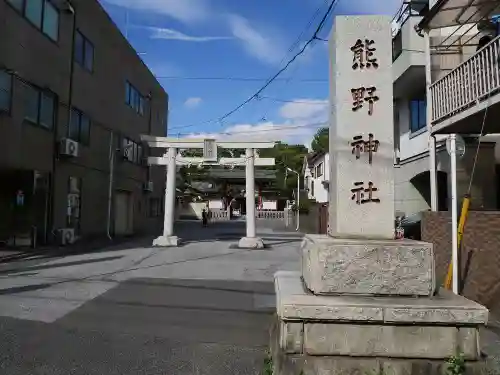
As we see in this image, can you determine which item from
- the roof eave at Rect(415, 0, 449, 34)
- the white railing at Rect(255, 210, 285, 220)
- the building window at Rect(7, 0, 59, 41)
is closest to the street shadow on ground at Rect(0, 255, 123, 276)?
the building window at Rect(7, 0, 59, 41)

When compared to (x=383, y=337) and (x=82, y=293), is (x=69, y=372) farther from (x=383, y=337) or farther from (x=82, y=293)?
(x=82, y=293)

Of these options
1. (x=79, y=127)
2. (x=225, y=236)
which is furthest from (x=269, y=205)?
(x=79, y=127)

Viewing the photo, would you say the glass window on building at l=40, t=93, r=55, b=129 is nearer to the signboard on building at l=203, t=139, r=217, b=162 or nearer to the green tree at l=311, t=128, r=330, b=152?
the signboard on building at l=203, t=139, r=217, b=162

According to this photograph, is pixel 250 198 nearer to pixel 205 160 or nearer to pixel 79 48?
pixel 205 160

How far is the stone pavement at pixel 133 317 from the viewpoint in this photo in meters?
4.59

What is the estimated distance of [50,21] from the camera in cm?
1502

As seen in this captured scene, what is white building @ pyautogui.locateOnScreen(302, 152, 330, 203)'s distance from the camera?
105 feet

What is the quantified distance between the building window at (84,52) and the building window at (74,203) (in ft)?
15.8

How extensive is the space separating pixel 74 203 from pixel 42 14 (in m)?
6.92

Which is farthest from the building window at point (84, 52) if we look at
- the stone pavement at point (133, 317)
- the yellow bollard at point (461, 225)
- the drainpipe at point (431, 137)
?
the yellow bollard at point (461, 225)

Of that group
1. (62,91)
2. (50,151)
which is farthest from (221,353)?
(62,91)

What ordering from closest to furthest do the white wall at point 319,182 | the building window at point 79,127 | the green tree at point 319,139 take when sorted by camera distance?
the building window at point 79,127 < the white wall at point 319,182 < the green tree at point 319,139

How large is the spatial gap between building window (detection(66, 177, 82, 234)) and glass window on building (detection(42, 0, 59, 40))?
5267mm

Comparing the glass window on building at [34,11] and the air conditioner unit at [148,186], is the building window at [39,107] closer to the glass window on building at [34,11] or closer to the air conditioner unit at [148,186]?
the glass window on building at [34,11]
